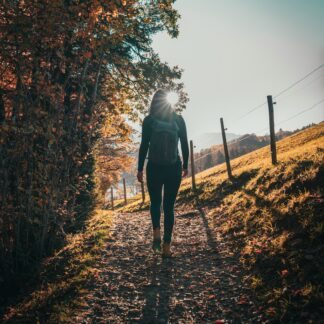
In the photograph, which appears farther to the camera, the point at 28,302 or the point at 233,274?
the point at 233,274

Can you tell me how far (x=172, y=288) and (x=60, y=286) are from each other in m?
1.68

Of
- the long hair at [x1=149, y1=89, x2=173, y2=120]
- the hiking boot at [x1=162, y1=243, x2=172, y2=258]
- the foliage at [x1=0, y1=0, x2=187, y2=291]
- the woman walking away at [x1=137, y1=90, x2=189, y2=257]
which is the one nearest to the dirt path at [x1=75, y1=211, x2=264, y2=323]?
the hiking boot at [x1=162, y1=243, x2=172, y2=258]

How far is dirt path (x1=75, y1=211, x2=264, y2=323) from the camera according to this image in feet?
11.3

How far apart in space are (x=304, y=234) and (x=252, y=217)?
6.92 feet

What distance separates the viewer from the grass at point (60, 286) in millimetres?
3635

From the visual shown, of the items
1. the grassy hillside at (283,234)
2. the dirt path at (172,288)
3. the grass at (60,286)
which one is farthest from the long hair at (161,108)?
the grass at (60,286)

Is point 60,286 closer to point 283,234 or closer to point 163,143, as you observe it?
point 163,143

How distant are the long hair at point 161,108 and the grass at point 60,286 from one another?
2.81m

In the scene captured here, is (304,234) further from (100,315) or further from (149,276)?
(100,315)

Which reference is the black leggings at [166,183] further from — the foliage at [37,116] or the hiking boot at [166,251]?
the foliage at [37,116]

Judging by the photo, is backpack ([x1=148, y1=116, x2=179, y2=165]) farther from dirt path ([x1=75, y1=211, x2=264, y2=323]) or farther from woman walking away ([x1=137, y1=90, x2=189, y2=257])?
dirt path ([x1=75, y1=211, x2=264, y2=323])

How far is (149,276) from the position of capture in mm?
4629

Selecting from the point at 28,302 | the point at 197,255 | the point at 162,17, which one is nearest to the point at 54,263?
the point at 28,302

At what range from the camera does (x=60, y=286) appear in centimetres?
436
